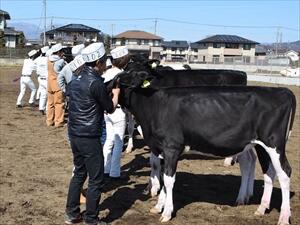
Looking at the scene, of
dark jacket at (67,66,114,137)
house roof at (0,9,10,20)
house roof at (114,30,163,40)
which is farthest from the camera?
house roof at (114,30,163,40)

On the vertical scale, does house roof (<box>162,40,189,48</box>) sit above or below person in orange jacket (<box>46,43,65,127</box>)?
below

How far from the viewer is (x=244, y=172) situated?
7.13 meters

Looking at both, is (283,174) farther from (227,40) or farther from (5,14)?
Answer: (227,40)

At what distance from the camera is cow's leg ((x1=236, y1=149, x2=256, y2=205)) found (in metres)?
7.06

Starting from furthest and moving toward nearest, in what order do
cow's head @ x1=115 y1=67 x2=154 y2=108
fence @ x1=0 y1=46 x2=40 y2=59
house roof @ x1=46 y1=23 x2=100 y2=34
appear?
house roof @ x1=46 y1=23 x2=100 y2=34, fence @ x1=0 y1=46 x2=40 y2=59, cow's head @ x1=115 y1=67 x2=154 y2=108

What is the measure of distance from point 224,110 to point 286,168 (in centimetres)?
110

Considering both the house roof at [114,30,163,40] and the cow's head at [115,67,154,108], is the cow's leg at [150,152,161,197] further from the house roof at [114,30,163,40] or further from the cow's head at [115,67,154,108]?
the house roof at [114,30,163,40]

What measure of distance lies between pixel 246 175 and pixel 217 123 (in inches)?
51.1

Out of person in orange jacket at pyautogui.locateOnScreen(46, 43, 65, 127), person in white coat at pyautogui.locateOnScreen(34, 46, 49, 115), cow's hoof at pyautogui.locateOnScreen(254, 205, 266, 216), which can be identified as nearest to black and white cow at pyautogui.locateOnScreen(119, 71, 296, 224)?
cow's hoof at pyautogui.locateOnScreen(254, 205, 266, 216)

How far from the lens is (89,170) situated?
578 cm

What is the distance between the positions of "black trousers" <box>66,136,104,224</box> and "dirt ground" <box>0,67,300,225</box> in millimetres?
472

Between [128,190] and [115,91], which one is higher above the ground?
[115,91]

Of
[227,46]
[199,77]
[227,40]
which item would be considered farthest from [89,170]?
[227,46]

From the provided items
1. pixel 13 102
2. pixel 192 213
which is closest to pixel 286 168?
pixel 192 213
